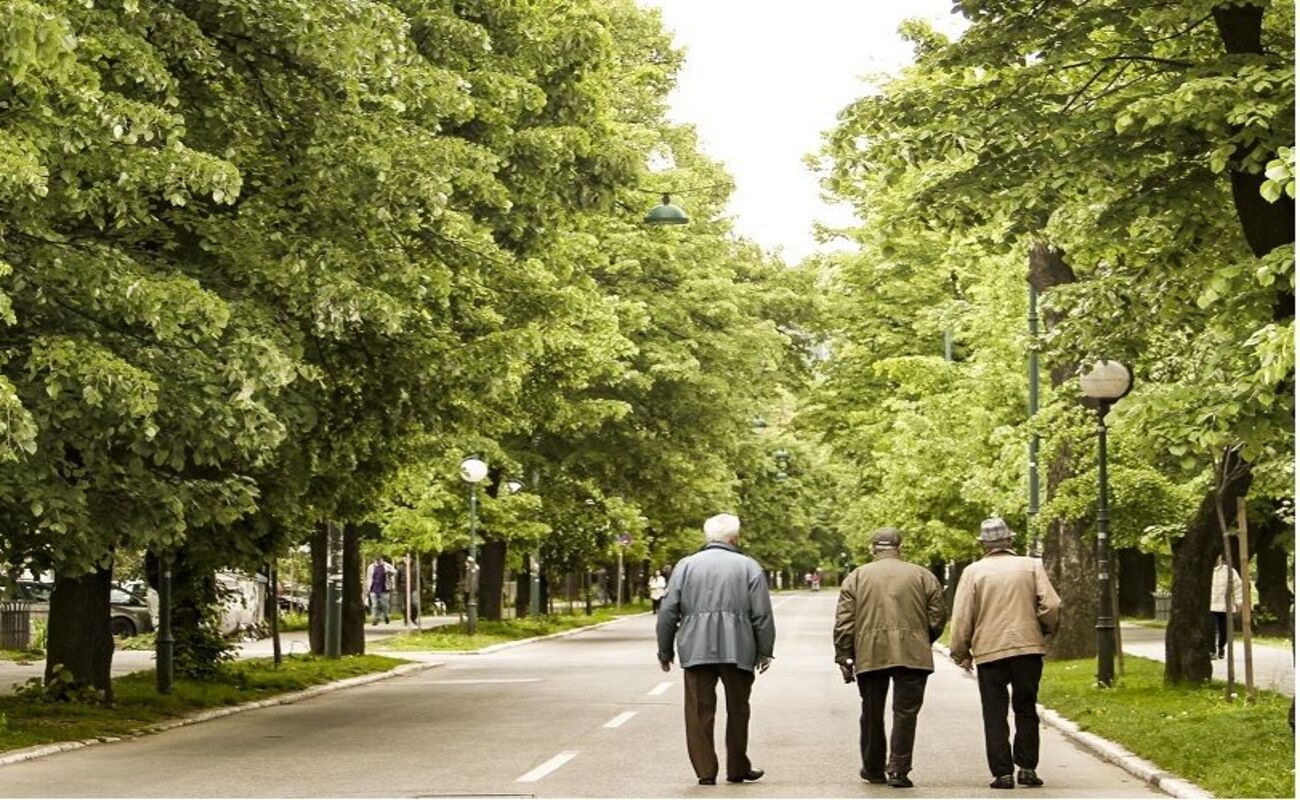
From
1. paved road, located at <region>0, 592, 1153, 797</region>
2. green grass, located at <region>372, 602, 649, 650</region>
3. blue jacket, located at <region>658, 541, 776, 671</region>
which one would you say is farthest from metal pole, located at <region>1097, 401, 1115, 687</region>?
green grass, located at <region>372, 602, 649, 650</region>

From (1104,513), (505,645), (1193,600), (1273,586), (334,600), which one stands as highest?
(1104,513)

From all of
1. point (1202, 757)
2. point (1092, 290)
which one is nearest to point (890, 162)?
point (1092, 290)

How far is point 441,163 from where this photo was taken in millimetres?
16969

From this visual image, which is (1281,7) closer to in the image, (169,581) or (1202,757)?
(1202,757)

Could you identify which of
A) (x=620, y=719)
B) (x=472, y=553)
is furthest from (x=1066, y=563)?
(x=472, y=553)

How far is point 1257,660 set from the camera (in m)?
30.8

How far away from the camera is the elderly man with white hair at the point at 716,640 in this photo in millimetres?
12844

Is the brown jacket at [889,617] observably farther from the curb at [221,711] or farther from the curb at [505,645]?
the curb at [505,645]

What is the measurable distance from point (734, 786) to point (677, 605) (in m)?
1.21

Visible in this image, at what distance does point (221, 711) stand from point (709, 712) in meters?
9.16

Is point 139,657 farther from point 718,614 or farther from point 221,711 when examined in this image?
point 718,614

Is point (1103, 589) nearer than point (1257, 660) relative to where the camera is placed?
Yes

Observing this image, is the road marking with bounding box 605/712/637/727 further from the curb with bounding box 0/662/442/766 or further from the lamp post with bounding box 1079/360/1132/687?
the lamp post with bounding box 1079/360/1132/687

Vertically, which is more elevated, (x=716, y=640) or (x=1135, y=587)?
(x=1135, y=587)
